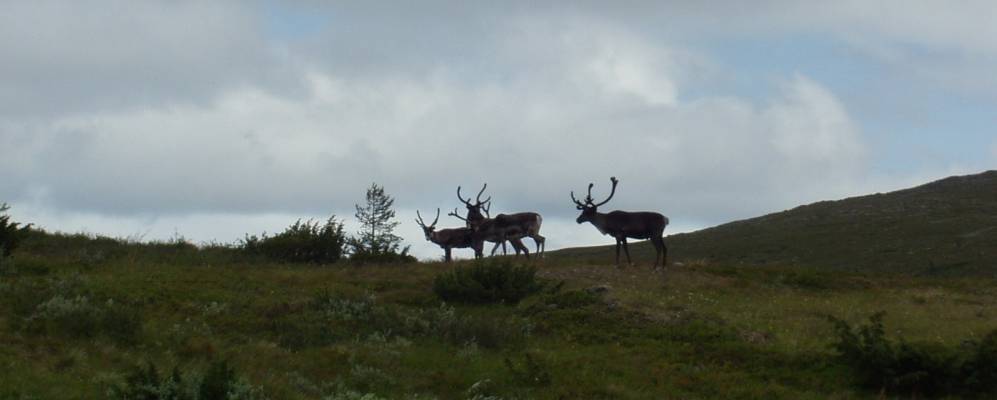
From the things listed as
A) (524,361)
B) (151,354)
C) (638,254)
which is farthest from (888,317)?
(638,254)

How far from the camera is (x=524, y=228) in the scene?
3131 centimetres

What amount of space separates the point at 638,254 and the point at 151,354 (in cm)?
4209

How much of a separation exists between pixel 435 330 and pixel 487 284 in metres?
3.22

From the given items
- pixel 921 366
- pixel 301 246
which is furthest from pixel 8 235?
pixel 921 366

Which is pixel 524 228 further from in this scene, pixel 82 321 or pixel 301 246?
pixel 82 321

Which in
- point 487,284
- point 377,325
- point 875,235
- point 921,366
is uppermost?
point 875,235

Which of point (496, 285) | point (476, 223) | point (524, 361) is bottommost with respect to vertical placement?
point (524, 361)

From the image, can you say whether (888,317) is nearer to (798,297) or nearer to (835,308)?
(835,308)

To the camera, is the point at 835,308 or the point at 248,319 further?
the point at 835,308

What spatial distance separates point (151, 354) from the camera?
15805 mm

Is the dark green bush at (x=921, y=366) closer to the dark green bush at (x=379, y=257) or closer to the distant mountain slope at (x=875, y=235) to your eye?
the dark green bush at (x=379, y=257)

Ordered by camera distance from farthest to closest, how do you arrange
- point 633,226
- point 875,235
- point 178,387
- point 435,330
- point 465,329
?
point 875,235
point 633,226
point 435,330
point 465,329
point 178,387

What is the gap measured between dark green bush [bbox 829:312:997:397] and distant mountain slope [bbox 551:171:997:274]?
98.9 feet

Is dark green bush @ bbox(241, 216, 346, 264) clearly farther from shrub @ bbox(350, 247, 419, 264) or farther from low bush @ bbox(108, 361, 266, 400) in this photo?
low bush @ bbox(108, 361, 266, 400)
